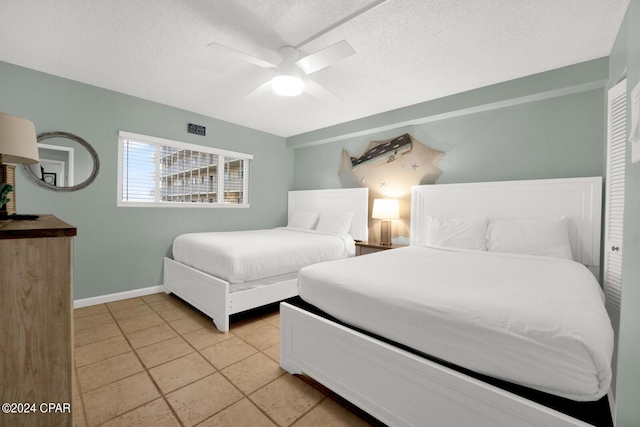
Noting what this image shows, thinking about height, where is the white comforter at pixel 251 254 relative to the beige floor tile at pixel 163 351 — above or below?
above

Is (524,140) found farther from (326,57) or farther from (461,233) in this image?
(326,57)

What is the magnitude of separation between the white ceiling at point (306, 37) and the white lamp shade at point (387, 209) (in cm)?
135

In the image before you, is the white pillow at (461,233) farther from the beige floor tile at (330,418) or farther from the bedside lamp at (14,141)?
the bedside lamp at (14,141)

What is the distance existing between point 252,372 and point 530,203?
116 inches

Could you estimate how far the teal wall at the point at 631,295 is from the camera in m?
0.72

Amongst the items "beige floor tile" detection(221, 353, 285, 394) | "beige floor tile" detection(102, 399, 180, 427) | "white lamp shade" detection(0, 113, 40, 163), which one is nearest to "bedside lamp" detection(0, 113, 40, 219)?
"white lamp shade" detection(0, 113, 40, 163)

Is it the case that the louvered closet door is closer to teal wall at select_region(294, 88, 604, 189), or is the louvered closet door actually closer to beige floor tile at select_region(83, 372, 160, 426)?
teal wall at select_region(294, 88, 604, 189)

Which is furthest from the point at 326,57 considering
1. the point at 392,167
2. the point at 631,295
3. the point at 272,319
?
the point at 272,319

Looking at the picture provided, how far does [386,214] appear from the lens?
353cm

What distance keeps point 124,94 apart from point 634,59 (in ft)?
13.6

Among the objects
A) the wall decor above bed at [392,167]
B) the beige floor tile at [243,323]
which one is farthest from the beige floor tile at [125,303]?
the wall decor above bed at [392,167]

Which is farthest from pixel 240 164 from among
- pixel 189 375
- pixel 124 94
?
pixel 189 375

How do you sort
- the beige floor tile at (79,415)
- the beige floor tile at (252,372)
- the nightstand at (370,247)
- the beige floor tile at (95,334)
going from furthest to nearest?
1. the nightstand at (370,247)
2. the beige floor tile at (95,334)
3. the beige floor tile at (252,372)
4. the beige floor tile at (79,415)

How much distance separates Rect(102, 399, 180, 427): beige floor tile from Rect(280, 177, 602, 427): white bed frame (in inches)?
27.1
